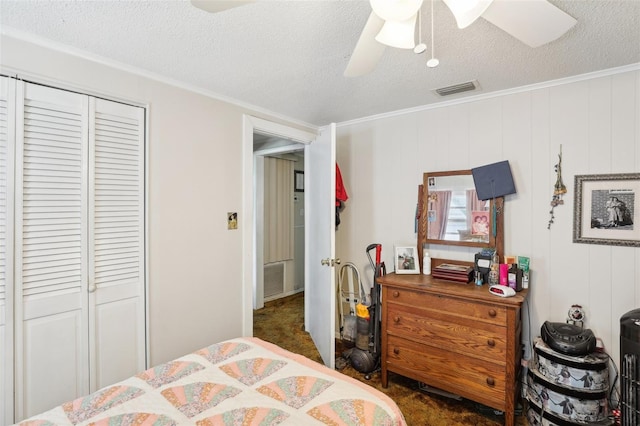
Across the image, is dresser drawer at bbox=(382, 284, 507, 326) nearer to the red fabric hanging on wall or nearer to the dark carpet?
the dark carpet

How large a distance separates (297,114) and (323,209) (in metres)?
0.91

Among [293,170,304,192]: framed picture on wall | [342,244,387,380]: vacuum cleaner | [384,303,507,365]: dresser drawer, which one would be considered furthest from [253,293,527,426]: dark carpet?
[293,170,304,192]: framed picture on wall

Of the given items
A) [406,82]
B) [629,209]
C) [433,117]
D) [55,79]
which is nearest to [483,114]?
[433,117]

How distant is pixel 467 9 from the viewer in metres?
0.99

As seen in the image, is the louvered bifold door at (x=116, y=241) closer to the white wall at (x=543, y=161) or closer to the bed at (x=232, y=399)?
the bed at (x=232, y=399)

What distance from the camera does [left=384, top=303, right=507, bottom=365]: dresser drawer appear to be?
207 centimetres

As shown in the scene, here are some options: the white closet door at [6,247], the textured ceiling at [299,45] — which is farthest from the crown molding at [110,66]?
the white closet door at [6,247]

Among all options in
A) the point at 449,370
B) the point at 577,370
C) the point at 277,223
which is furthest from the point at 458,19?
the point at 277,223

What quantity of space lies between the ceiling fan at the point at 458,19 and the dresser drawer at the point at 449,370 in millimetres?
1914

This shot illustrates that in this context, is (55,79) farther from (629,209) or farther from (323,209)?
(629,209)

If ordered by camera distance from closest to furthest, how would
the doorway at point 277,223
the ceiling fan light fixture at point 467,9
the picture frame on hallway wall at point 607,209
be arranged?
the ceiling fan light fixture at point 467,9
the picture frame on hallway wall at point 607,209
the doorway at point 277,223

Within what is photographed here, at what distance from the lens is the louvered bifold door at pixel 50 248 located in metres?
1.66

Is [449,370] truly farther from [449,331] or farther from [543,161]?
[543,161]

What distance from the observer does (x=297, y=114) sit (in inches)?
116
